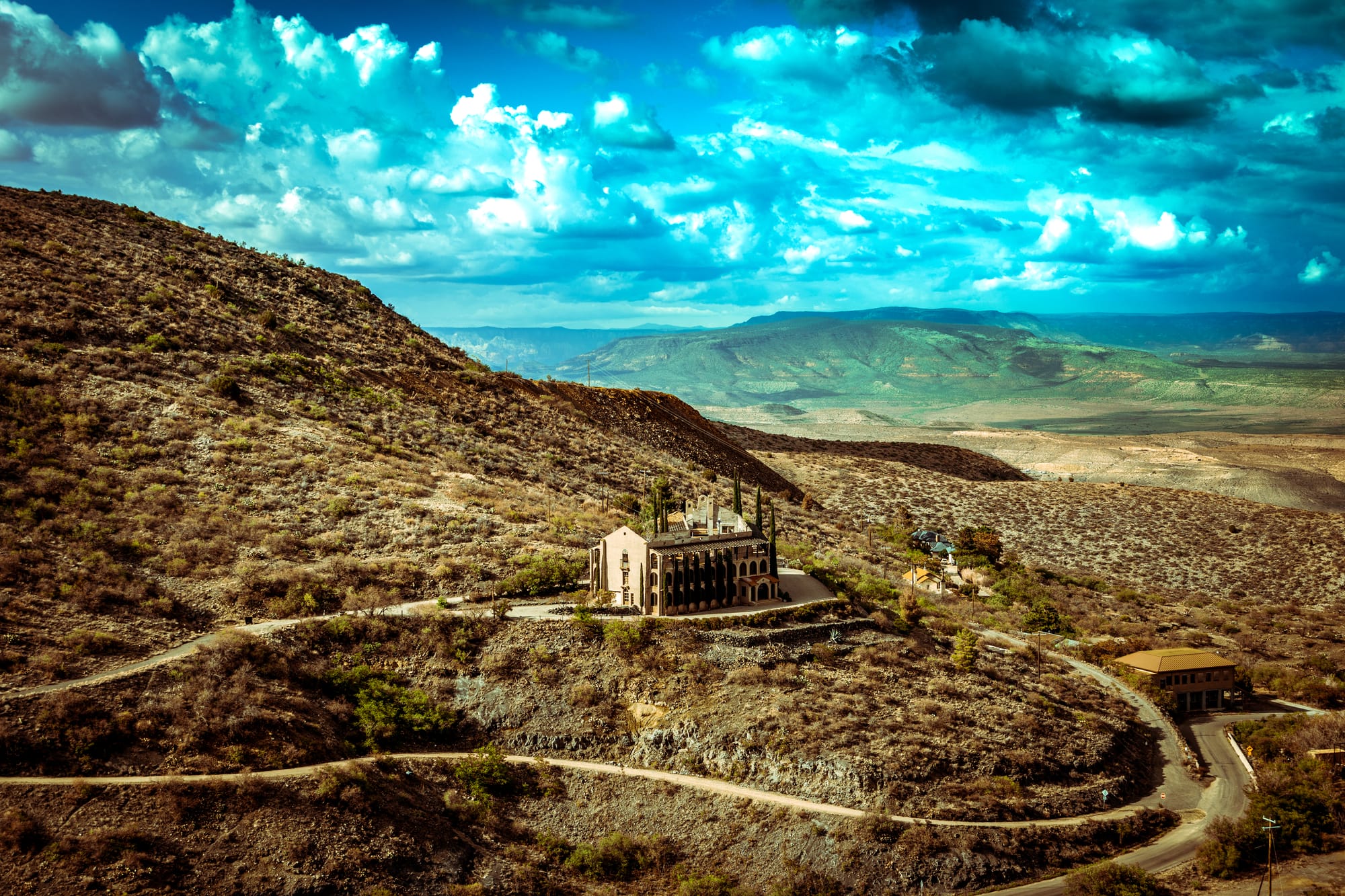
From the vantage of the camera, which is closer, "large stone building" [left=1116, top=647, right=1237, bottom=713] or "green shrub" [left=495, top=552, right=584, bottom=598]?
"green shrub" [left=495, top=552, right=584, bottom=598]

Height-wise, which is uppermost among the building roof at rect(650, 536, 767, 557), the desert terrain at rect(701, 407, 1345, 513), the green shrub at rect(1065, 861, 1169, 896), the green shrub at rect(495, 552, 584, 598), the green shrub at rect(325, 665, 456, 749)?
the desert terrain at rect(701, 407, 1345, 513)

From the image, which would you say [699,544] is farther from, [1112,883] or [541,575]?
[1112,883]

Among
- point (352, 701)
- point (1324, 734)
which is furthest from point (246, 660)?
point (1324, 734)

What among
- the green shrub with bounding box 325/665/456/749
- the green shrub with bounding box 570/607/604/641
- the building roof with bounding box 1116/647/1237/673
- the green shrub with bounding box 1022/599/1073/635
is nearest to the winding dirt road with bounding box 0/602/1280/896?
the green shrub with bounding box 325/665/456/749

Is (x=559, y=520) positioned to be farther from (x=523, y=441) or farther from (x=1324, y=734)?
(x=1324, y=734)

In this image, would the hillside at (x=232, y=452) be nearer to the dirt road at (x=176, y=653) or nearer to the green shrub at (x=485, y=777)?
the dirt road at (x=176, y=653)

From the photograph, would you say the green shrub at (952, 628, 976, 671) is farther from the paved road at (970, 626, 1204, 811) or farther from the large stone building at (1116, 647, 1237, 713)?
the large stone building at (1116, 647, 1237, 713)

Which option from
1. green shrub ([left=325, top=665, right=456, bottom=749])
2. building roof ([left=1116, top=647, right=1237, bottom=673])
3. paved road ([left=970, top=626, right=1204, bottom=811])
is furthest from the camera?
building roof ([left=1116, top=647, right=1237, bottom=673])
